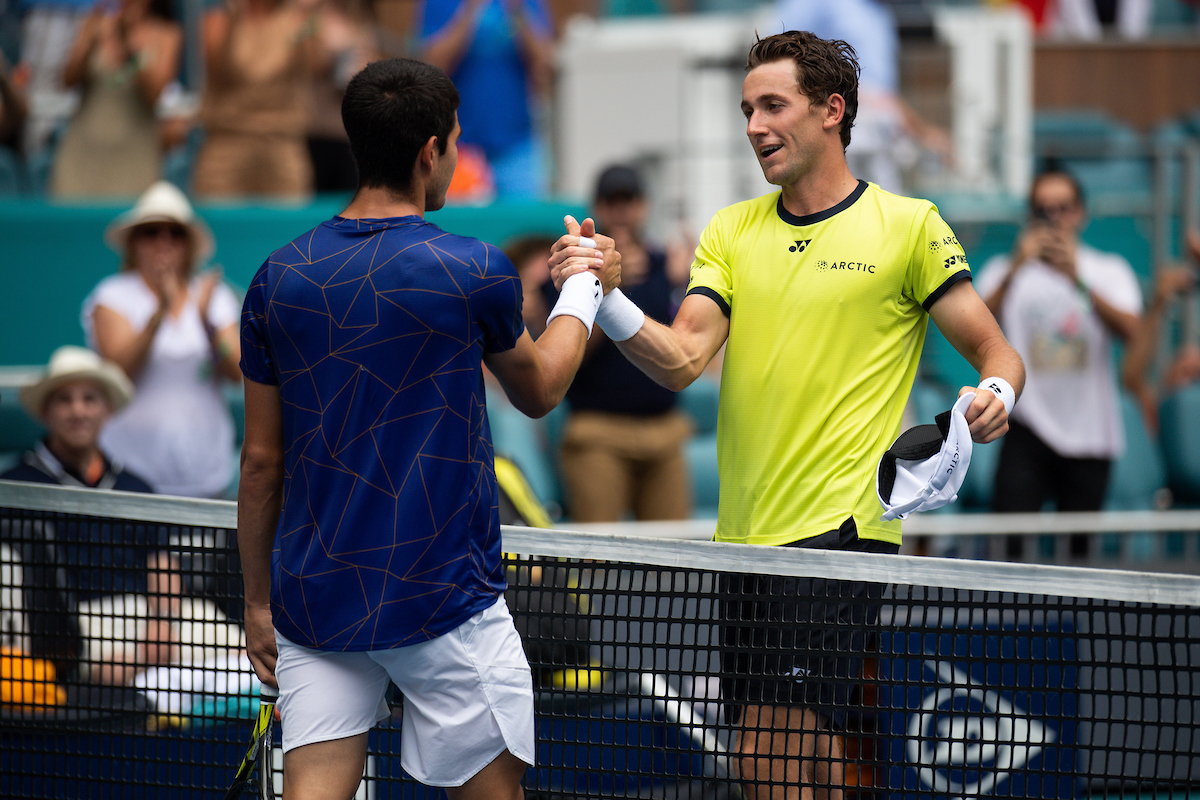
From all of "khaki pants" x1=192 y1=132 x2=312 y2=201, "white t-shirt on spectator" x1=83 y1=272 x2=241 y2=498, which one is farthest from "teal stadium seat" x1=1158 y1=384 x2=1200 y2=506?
"khaki pants" x1=192 y1=132 x2=312 y2=201

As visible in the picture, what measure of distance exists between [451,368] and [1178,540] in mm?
5427

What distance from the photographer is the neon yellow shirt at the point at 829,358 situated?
3008 millimetres

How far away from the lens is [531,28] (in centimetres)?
816

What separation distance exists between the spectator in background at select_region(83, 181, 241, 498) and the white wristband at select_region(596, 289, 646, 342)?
10.6ft

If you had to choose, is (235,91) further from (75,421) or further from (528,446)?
(75,421)

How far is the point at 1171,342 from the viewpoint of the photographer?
8250 millimetres

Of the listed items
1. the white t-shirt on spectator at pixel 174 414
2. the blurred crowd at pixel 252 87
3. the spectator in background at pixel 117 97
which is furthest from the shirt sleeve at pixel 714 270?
the spectator in background at pixel 117 97

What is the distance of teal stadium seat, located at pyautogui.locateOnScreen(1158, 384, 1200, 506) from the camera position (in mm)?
7223

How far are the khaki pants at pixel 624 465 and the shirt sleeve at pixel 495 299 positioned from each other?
11.8 feet

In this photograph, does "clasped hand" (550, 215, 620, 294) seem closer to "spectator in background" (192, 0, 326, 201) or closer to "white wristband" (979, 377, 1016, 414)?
"white wristband" (979, 377, 1016, 414)

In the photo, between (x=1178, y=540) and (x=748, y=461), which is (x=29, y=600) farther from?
(x=1178, y=540)

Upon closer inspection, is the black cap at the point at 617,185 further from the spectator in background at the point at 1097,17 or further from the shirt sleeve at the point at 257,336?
the spectator in background at the point at 1097,17

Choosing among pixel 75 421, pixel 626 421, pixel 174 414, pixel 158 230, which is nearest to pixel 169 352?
pixel 174 414

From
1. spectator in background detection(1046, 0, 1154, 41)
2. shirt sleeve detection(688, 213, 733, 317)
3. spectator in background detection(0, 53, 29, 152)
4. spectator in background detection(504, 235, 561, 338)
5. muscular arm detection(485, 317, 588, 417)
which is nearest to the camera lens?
muscular arm detection(485, 317, 588, 417)
